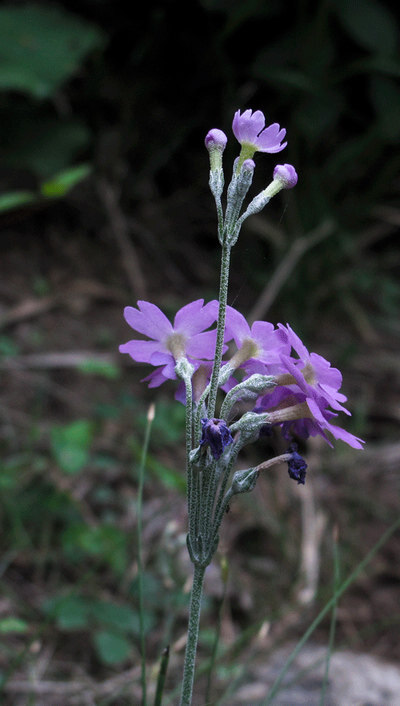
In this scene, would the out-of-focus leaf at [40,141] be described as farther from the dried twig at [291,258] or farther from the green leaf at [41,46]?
the dried twig at [291,258]

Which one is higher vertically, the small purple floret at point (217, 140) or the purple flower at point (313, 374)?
the small purple floret at point (217, 140)

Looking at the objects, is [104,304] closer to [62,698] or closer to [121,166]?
[121,166]

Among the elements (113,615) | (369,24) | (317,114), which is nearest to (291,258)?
(317,114)

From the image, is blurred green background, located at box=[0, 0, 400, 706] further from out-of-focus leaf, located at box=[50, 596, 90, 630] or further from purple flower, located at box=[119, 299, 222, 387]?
purple flower, located at box=[119, 299, 222, 387]

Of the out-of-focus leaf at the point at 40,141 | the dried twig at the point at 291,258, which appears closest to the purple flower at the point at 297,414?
the dried twig at the point at 291,258

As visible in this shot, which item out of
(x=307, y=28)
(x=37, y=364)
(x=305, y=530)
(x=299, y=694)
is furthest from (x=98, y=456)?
(x=307, y=28)
